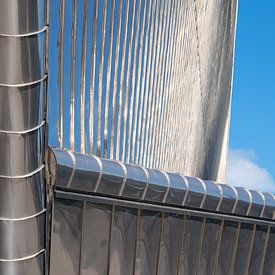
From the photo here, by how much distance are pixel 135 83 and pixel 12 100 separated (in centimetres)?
737

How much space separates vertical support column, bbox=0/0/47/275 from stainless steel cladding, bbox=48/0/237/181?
52.1 inches

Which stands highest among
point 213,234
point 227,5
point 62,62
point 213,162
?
point 62,62

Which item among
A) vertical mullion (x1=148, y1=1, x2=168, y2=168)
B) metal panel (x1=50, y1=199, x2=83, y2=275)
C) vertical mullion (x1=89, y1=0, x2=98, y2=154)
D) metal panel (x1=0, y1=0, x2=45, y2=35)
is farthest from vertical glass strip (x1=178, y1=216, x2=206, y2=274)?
metal panel (x1=0, y1=0, x2=45, y2=35)

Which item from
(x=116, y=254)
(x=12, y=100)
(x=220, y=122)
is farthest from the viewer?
(x=220, y=122)

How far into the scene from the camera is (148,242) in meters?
16.3

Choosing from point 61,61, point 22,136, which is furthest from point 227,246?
point 22,136

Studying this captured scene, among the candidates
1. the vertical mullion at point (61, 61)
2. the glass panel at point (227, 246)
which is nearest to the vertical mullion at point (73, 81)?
the vertical mullion at point (61, 61)

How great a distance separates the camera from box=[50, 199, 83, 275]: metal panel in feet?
45.8

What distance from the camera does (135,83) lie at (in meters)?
18.4

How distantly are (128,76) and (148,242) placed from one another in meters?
4.35

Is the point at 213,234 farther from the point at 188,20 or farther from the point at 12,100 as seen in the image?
the point at 188,20

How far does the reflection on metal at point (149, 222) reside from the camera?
1410 centimetres

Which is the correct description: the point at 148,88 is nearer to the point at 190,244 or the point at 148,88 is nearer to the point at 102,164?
the point at 190,244

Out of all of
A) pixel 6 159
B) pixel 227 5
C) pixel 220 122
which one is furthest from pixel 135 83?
pixel 220 122
